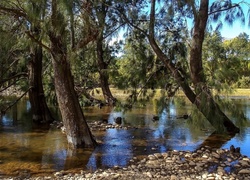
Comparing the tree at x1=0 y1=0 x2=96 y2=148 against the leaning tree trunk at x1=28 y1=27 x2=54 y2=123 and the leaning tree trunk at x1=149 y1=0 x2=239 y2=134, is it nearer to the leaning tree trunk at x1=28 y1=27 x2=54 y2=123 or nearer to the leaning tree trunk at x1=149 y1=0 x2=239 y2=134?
the leaning tree trunk at x1=149 y1=0 x2=239 y2=134

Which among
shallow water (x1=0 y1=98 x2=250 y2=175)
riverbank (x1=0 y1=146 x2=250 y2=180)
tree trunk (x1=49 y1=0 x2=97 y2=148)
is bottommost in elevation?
riverbank (x1=0 y1=146 x2=250 y2=180)

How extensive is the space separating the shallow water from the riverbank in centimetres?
41

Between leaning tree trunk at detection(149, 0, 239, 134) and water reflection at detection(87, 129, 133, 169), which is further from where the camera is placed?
leaning tree trunk at detection(149, 0, 239, 134)

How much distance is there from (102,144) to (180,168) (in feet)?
9.24

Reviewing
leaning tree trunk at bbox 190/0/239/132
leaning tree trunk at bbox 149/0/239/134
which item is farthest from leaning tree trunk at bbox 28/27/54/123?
leaning tree trunk at bbox 190/0/239/132

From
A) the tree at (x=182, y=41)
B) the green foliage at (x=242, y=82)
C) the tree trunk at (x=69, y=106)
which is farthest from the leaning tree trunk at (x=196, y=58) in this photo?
the tree trunk at (x=69, y=106)

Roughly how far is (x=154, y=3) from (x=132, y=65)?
3058 millimetres

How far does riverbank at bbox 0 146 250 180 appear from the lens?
16.7ft

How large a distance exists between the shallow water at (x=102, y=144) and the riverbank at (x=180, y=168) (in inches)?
16.2

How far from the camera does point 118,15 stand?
7289 millimetres

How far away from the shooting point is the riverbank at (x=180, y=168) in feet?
16.7

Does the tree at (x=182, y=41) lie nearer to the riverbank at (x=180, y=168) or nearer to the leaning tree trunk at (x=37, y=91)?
the riverbank at (x=180, y=168)

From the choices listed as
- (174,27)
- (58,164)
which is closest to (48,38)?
(58,164)

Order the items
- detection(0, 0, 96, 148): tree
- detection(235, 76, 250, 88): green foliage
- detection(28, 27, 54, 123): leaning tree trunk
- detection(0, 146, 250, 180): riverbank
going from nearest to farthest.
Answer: detection(0, 146, 250, 180): riverbank → detection(0, 0, 96, 148): tree → detection(235, 76, 250, 88): green foliage → detection(28, 27, 54, 123): leaning tree trunk
